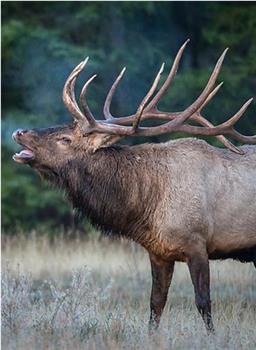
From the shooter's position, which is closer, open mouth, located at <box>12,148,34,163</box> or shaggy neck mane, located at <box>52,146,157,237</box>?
open mouth, located at <box>12,148,34,163</box>

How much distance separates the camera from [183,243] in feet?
26.0

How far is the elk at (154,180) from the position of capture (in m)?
8.05

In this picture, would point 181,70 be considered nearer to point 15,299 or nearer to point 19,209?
point 19,209

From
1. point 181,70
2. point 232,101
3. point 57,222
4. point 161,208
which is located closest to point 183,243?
point 161,208

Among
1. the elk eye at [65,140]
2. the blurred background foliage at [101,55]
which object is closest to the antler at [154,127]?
the elk eye at [65,140]

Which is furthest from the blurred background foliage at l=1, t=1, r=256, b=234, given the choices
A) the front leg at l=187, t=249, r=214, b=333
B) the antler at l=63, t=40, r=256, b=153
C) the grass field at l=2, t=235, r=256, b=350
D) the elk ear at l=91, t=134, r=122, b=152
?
the front leg at l=187, t=249, r=214, b=333

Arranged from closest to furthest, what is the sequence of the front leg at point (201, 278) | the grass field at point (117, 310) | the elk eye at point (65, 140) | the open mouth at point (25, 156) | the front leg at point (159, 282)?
the grass field at point (117, 310) → the front leg at point (201, 278) → the open mouth at point (25, 156) → the elk eye at point (65, 140) → the front leg at point (159, 282)

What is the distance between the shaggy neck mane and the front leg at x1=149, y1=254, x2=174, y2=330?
1.08ft

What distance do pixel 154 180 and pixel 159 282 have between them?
0.83 meters

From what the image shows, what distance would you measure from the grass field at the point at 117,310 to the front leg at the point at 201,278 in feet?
0.41

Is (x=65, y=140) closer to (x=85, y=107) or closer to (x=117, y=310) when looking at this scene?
(x=85, y=107)

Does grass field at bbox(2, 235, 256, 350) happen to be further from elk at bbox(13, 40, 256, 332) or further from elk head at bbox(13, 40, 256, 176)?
elk head at bbox(13, 40, 256, 176)

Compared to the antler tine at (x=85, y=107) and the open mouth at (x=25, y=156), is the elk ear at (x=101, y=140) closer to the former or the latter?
the antler tine at (x=85, y=107)

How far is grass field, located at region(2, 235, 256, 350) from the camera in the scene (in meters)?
6.93
